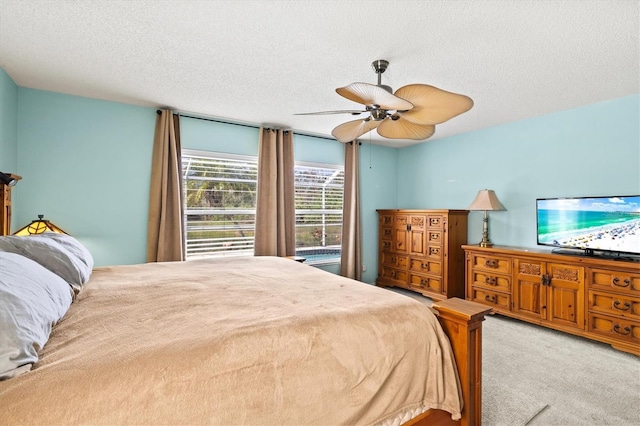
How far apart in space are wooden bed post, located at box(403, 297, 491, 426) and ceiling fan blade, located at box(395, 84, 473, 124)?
4.04 feet

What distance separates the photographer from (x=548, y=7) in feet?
5.66

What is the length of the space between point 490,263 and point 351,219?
2.04m

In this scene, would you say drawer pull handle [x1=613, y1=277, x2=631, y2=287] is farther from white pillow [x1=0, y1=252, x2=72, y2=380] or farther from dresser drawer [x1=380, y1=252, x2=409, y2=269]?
white pillow [x1=0, y1=252, x2=72, y2=380]

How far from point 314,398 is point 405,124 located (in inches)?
77.4

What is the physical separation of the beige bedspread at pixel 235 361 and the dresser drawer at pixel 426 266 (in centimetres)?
285

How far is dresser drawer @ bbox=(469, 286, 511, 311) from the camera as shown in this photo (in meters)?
3.57

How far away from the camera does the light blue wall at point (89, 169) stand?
119 inches

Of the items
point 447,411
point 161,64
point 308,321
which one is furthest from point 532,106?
point 161,64

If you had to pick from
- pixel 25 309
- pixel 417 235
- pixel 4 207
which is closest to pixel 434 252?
pixel 417 235

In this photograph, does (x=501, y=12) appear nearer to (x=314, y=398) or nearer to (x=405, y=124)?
(x=405, y=124)

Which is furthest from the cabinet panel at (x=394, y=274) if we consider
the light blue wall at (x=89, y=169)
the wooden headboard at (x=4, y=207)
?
the wooden headboard at (x=4, y=207)

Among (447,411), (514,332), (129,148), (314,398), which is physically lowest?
(514,332)

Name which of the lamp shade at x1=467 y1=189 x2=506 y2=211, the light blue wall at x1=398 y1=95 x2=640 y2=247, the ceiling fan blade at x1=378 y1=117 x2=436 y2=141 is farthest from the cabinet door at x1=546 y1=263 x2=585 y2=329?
the ceiling fan blade at x1=378 y1=117 x2=436 y2=141

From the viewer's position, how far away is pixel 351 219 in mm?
4875
